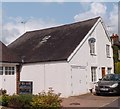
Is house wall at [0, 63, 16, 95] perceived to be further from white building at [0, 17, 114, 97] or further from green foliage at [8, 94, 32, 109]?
green foliage at [8, 94, 32, 109]

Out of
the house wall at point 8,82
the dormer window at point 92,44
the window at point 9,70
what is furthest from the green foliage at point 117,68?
the window at point 9,70

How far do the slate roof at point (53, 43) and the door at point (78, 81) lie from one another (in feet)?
5.55

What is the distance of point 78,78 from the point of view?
896 inches

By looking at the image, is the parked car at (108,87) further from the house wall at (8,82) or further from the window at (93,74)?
the house wall at (8,82)

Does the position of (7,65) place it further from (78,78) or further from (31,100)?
(31,100)

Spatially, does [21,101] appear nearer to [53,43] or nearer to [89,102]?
[89,102]

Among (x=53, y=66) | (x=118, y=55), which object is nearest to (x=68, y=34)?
(x=53, y=66)

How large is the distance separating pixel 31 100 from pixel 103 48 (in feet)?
48.1

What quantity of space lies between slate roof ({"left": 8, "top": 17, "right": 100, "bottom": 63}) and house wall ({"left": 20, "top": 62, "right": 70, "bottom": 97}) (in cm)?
52

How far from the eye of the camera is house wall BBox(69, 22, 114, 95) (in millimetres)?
22922

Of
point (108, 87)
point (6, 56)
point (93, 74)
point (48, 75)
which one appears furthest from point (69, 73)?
point (6, 56)

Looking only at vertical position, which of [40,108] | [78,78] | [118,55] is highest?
[118,55]

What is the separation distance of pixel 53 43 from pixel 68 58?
445 cm

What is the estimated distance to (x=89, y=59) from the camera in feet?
80.9
